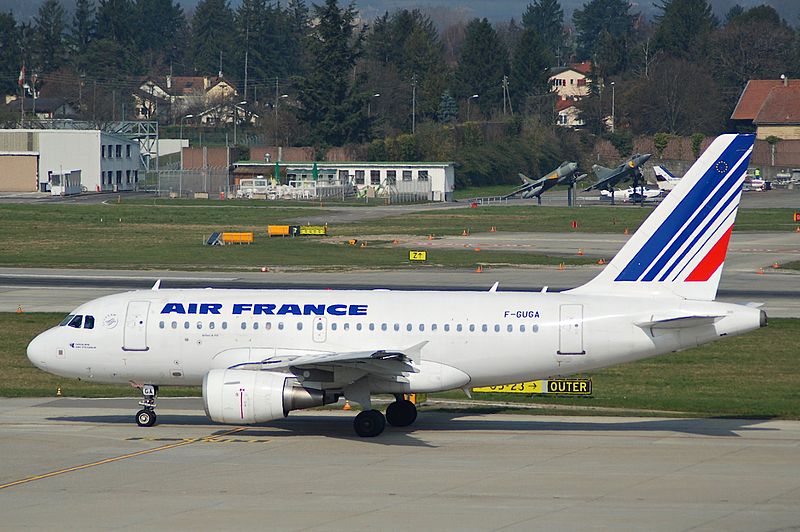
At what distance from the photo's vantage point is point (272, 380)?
30391 mm

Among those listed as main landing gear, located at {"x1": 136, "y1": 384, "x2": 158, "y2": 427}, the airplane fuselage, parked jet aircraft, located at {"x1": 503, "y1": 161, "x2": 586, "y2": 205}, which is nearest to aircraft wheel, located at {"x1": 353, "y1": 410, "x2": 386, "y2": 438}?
the airplane fuselage

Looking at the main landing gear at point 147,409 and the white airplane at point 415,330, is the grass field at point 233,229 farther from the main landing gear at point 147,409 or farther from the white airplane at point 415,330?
the white airplane at point 415,330

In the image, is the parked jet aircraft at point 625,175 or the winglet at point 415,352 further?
the parked jet aircraft at point 625,175

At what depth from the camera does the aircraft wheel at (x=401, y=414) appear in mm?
33406

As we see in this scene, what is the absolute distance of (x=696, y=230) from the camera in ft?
103

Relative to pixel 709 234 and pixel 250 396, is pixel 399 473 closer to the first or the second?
pixel 250 396

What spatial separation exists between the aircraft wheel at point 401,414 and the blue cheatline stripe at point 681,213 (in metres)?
6.93

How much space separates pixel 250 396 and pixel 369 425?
353 centimetres

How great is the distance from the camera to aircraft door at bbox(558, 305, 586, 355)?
31.4 meters

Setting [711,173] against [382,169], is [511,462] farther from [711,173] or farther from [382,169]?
[382,169]

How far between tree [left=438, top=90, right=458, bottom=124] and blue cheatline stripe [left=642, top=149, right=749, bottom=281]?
544ft

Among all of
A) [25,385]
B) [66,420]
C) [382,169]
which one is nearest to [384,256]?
[25,385]

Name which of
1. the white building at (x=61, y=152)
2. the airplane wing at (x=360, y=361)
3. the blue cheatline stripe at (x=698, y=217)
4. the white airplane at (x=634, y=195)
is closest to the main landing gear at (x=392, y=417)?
the airplane wing at (x=360, y=361)

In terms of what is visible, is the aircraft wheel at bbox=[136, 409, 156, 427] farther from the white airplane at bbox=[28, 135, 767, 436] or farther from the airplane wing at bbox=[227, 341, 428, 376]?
the airplane wing at bbox=[227, 341, 428, 376]
